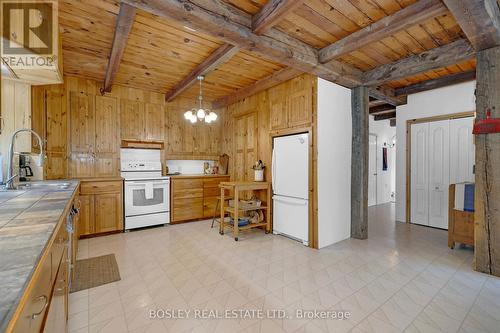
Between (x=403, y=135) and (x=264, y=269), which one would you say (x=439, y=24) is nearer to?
(x=403, y=135)

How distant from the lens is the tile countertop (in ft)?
1.61

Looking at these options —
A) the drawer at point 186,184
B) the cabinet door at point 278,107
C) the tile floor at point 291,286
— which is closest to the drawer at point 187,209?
the drawer at point 186,184

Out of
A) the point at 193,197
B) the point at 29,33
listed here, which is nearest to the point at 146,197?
the point at 193,197

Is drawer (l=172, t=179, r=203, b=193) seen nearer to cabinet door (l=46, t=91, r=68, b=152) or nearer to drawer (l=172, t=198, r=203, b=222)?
drawer (l=172, t=198, r=203, b=222)

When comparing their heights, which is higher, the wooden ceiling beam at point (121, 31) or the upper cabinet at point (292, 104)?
the wooden ceiling beam at point (121, 31)

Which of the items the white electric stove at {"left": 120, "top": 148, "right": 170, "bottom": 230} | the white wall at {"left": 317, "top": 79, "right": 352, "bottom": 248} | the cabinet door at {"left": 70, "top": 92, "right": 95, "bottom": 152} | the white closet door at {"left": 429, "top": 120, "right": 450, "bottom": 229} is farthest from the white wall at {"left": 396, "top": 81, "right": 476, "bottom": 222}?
the cabinet door at {"left": 70, "top": 92, "right": 95, "bottom": 152}

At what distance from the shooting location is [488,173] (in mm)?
2439

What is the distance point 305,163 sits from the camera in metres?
3.42

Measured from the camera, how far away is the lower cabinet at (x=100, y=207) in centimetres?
364

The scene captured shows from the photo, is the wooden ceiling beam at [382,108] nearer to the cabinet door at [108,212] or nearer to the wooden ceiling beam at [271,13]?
the wooden ceiling beam at [271,13]

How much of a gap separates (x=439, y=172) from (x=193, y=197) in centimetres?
479

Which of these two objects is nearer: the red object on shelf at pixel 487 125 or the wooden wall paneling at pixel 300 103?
the red object on shelf at pixel 487 125

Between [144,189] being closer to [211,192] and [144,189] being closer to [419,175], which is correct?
Result: [211,192]

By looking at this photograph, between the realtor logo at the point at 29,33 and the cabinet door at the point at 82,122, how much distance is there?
1.75 m
